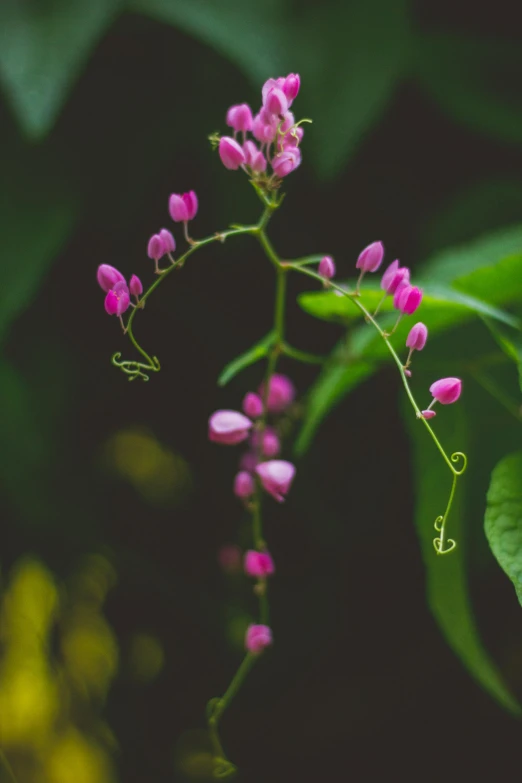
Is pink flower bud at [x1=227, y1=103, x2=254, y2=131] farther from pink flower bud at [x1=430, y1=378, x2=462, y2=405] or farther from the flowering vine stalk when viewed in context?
pink flower bud at [x1=430, y1=378, x2=462, y2=405]

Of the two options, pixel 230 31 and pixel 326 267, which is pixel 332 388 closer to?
pixel 326 267

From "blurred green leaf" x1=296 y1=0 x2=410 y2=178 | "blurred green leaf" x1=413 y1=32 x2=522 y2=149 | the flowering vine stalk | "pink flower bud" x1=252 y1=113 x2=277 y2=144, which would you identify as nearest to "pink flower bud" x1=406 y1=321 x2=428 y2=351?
the flowering vine stalk

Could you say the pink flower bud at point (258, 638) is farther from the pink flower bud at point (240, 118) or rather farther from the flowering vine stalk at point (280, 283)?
the pink flower bud at point (240, 118)

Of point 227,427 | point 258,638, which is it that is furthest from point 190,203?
point 258,638

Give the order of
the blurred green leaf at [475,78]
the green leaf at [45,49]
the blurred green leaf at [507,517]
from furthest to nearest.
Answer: the blurred green leaf at [475,78]
the green leaf at [45,49]
the blurred green leaf at [507,517]

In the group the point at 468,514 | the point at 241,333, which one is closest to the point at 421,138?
the point at 241,333

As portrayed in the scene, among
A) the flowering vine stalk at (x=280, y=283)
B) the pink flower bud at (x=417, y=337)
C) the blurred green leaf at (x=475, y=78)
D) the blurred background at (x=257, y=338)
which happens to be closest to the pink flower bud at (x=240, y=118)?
the flowering vine stalk at (x=280, y=283)
